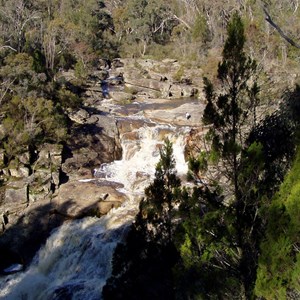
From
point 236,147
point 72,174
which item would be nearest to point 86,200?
point 72,174

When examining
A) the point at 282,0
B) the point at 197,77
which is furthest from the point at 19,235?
the point at 282,0

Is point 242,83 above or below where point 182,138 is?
above

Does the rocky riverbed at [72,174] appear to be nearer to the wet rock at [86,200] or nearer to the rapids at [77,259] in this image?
the wet rock at [86,200]

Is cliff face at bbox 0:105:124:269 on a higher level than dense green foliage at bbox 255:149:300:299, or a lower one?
lower

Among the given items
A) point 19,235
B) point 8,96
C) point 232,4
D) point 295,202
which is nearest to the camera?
point 295,202

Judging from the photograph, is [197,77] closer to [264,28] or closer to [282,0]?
[264,28]

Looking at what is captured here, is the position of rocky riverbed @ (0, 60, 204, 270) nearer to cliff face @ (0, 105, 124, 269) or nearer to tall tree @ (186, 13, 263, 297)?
cliff face @ (0, 105, 124, 269)

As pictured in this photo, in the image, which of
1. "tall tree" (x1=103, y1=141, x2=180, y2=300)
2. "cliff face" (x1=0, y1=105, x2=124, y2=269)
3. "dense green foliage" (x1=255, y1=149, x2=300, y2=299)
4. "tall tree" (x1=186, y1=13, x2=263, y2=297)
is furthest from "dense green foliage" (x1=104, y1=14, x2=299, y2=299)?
"cliff face" (x1=0, y1=105, x2=124, y2=269)

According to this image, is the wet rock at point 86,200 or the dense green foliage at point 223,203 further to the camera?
the wet rock at point 86,200

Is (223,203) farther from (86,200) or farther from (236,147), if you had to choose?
(86,200)

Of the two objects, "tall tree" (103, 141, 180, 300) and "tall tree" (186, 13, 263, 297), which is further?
"tall tree" (103, 141, 180, 300)

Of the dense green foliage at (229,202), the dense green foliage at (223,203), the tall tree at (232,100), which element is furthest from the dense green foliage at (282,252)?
the tall tree at (232,100)
